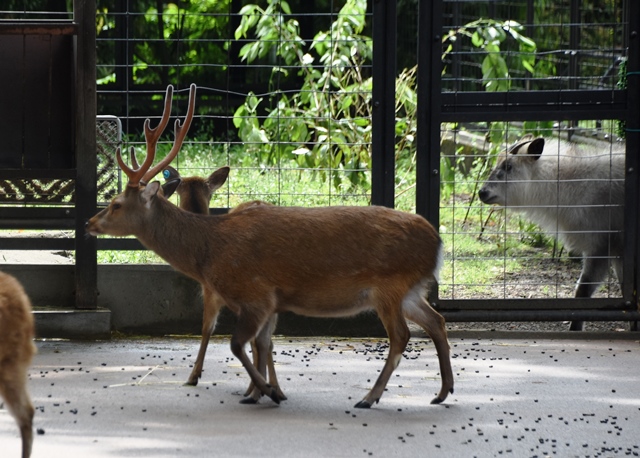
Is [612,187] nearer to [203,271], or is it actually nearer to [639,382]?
[639,382]

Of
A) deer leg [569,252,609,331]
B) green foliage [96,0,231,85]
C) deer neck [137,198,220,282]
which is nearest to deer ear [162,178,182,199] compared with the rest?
deer neck [137,198,220,282]

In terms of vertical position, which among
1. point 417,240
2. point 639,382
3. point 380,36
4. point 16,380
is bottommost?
point 639,382

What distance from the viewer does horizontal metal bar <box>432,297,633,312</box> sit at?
7527mm

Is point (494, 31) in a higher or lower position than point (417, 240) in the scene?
higher

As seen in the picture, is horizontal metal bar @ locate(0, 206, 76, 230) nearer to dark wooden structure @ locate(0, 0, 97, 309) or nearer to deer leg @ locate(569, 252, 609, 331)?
dark wooden structure @ locate(0, 0, 97, 309)

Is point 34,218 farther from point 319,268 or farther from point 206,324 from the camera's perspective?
point 319,268

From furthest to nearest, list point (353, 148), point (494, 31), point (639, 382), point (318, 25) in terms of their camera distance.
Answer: point (318, 25) < point (353, 148) < point (494, 31) < point (639, 382)

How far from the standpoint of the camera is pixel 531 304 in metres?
7.58

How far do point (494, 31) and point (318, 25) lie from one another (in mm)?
5093

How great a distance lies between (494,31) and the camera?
7.96 meters

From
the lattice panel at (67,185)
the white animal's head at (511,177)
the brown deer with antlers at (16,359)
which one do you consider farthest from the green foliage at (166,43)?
the brown deer with antlers at (16,359)

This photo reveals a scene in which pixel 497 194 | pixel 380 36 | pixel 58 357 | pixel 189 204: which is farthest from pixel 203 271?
pixel 497 194

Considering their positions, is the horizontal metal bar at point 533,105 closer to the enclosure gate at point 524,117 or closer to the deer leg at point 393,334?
the enclosure gate at point 524,117

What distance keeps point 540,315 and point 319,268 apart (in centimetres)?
224
